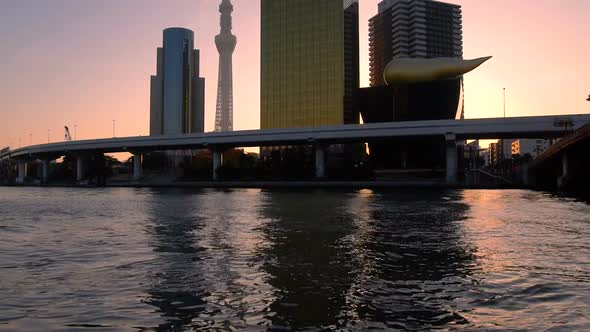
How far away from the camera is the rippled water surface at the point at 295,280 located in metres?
7.96

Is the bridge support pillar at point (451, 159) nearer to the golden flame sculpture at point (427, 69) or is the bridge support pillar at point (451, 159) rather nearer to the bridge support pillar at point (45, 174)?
the golden flame sculpture at point (427, 69)

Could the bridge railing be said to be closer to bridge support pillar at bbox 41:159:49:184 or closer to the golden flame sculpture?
the golden flame sculpture

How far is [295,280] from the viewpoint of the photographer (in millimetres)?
11016

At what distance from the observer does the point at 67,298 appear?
9352mm

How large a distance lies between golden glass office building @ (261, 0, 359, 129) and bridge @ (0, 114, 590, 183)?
63778 mm

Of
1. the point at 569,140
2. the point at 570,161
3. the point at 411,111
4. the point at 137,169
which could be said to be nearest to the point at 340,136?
the point at 411,111

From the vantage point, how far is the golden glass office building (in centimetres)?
16975

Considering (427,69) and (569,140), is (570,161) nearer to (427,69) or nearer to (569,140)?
(569,140)

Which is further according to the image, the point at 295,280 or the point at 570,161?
the point at 570,161

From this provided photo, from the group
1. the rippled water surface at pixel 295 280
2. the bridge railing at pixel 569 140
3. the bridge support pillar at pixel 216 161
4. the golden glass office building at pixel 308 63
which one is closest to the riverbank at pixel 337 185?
the bridge support pillar at pixel 216 161

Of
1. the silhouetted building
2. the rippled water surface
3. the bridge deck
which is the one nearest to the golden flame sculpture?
the silhouetted building

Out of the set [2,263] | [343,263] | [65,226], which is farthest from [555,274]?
[65,226]

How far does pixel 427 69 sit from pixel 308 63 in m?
63.3

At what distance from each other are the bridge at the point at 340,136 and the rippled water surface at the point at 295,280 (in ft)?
207
